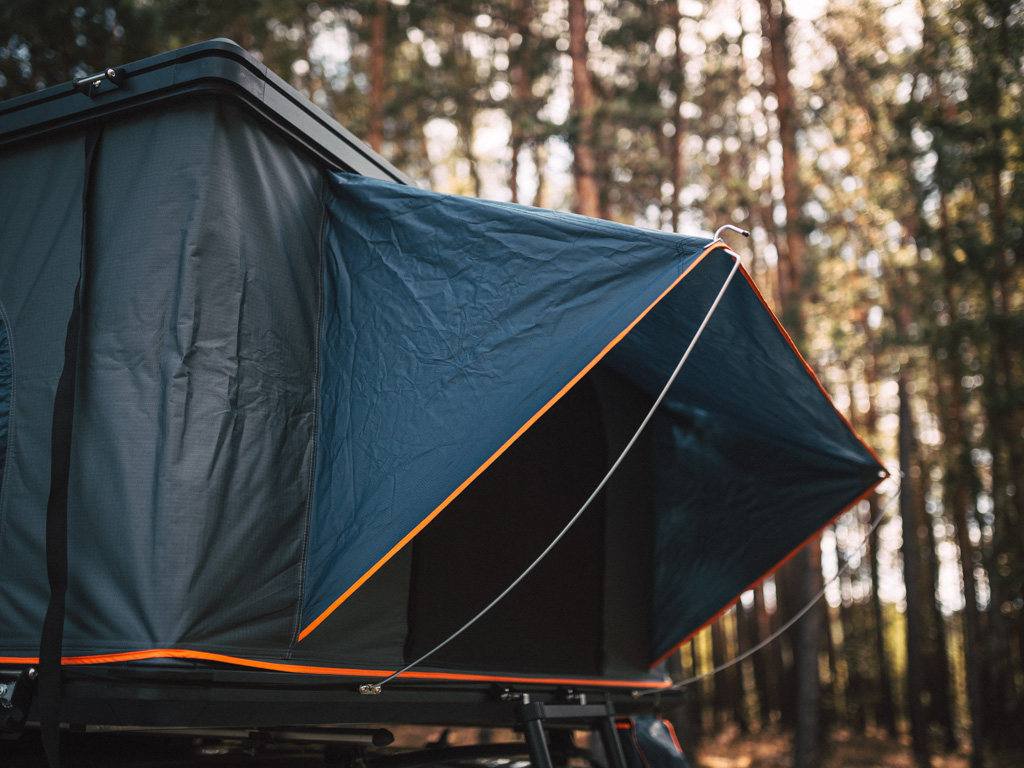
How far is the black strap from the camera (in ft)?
7.03

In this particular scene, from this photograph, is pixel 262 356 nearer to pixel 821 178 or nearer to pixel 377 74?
pixel 377 74

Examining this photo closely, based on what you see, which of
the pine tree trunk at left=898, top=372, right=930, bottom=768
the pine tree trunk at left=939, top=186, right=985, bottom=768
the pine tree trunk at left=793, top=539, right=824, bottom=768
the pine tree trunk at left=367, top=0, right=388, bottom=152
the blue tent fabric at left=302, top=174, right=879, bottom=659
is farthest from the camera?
the pine tree trunk at left=367, top=0, right=388, bottom=152

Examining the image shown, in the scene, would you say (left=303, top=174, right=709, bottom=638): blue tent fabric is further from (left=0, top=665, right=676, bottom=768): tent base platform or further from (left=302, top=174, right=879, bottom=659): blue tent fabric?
(left=0, top=665, right=676, bottom=768): tent base platform

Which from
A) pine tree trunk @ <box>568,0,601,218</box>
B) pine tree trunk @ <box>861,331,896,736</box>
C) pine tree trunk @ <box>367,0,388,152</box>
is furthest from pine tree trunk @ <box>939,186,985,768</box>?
pine tree trunk @ <box>367,0,388,152</box>

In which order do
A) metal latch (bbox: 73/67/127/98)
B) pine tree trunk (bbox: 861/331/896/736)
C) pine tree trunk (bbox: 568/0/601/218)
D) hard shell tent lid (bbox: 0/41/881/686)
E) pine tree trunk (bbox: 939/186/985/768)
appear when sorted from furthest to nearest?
pine tree trunk (bbox: 861/331/896/736), pine tree trunk (bbox: 939/186/985/768), pine tree trunk (bbox: 568/0/601/218), metal latch (bbox: 73/67/127/98), hard shell tent lid (bbox: 0/41/881/686)

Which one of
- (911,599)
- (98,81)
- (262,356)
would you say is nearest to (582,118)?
(911,599)

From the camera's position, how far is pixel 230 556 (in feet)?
7.91

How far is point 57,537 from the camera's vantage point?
2281 mm

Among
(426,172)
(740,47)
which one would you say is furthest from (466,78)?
(740,47)

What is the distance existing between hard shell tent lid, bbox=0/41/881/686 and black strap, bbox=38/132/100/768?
0.07 feet

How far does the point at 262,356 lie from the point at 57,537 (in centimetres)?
77

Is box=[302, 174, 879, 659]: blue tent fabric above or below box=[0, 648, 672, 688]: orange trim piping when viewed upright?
above

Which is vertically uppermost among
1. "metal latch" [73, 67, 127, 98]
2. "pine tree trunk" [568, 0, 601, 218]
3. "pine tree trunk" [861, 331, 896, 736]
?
"pine tree trunk" [568, 0, 601, 218]

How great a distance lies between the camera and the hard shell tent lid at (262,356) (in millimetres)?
2381
